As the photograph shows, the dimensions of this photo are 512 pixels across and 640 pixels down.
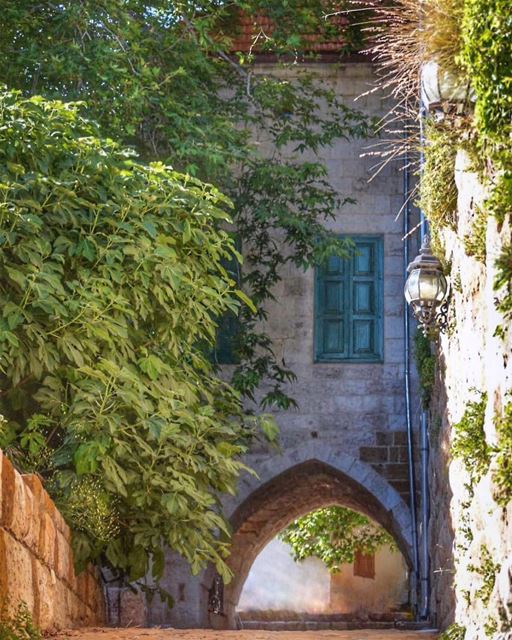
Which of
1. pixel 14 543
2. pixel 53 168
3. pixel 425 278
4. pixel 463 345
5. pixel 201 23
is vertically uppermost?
pixel 201 23

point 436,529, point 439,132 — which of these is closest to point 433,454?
point 436,529

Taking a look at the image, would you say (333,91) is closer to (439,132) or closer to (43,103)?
(43,103)

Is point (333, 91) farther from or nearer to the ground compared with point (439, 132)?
farther from the ground

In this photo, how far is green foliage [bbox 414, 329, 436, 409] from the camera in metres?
10.6

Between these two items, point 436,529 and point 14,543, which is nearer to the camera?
point 14,543

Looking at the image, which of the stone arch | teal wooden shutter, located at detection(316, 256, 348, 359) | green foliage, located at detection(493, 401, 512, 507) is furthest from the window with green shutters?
green foliage, located at detection(493, 401, 512, 507)

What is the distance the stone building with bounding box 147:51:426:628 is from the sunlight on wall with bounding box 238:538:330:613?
25.1ft

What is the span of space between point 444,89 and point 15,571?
107 inches

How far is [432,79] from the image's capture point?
5727mm

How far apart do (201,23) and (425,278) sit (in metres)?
5.47

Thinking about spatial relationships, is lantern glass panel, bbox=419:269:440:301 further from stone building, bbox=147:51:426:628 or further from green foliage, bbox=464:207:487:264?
stone building, bbox=147:51:426:628

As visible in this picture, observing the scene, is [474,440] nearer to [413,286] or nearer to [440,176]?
[440,176]

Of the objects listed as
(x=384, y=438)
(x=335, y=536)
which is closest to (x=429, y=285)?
(x=384, y=438)

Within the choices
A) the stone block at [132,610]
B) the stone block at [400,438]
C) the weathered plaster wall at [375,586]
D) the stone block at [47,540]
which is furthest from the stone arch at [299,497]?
the stone block at [47,540]
